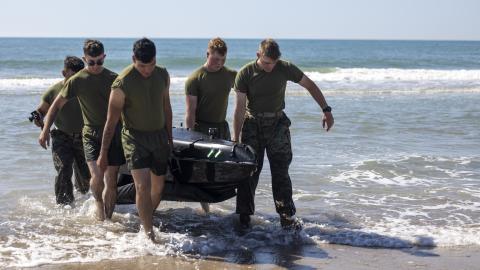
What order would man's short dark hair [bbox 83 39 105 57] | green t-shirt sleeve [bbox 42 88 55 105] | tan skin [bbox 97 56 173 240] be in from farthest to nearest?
1. green t-shirt sleeve [bbox 42 88 55 105]
2. man's short dark hair [bbox 83 39 105 57]
3. tan skin [bbox 97 56 173 240]

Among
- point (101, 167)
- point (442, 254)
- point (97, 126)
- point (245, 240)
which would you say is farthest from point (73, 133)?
point (442, 254)

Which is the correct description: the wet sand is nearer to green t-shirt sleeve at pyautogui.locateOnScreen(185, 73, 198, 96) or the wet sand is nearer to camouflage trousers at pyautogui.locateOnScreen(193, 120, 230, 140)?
camouflage trousers at pyautogui.locateOnScreen(193, 120, 230, 140)

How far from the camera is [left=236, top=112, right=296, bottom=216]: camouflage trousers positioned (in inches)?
243

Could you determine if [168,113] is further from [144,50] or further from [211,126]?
[211,126]

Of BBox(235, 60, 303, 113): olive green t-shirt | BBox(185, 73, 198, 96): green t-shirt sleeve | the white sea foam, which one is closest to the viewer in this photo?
the white sea foam

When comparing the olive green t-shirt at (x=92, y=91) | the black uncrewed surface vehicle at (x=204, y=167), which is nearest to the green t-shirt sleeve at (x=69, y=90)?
the olive green t-shirt at (x=92, y=91)

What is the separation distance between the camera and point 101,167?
5.68 m

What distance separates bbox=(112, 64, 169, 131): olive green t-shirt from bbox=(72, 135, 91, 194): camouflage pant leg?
148cm

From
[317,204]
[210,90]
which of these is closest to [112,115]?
[210,90]

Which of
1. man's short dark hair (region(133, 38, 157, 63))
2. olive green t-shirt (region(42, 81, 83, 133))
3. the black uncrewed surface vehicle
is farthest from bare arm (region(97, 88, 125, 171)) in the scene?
olive green t-shirt (region(42, 81, 83, 133))

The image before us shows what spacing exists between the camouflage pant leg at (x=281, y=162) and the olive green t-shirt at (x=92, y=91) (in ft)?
5.14

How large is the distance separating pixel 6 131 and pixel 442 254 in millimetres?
8599

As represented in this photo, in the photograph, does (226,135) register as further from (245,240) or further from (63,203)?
(63,203)

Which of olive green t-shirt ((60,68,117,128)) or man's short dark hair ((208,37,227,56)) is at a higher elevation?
man's short dark hair ((208,37,227,56))
